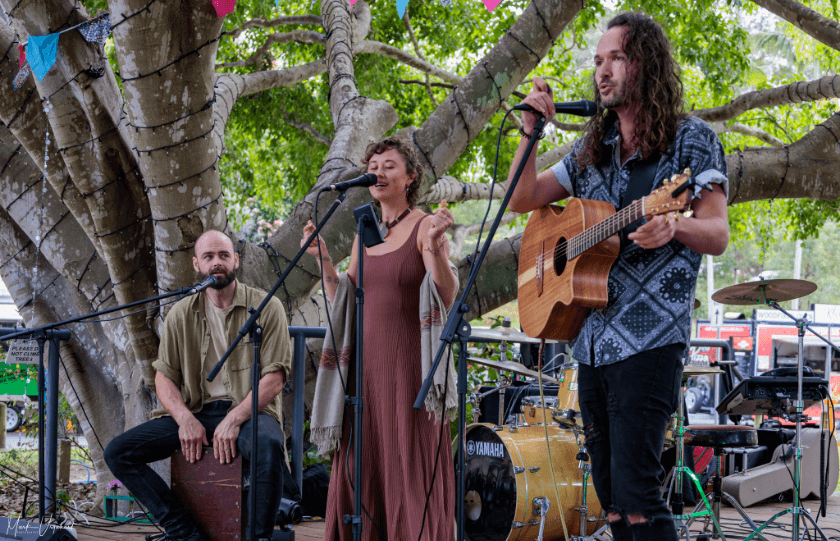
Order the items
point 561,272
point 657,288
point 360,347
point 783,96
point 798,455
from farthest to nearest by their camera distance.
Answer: point 783,96
point 798,455
point 360,347
point 561,272
point 657,288

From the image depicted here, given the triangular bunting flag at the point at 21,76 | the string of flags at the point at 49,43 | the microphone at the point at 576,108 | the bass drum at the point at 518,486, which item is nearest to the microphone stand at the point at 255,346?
the microphone at the point at 576,108

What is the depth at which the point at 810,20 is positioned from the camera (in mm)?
6105

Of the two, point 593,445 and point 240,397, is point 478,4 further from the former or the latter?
point 593,445

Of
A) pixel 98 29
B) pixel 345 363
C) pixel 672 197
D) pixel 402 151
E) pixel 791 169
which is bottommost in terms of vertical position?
pixel 345 363

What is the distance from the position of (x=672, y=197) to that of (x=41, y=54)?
10.9 ft

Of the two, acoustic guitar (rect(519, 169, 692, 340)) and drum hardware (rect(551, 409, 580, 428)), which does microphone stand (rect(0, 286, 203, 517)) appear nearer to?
acoustic guitar (rect(519, 169, 692, 340))

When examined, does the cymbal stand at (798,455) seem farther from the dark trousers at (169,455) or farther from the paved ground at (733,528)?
the dark trousers at (169,455)

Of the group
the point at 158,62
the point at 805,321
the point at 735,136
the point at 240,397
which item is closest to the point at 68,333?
the point at 240,397

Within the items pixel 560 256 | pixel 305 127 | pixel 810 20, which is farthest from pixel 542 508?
pixel 305 127

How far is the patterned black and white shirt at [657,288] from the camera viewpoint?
1868 millimetres

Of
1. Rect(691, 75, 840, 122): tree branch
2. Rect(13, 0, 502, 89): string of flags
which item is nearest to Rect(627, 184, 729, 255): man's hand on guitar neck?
Rect(13, 0, 502, 89): string of flags

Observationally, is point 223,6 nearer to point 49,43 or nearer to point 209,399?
point 49,43

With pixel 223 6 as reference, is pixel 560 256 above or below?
below

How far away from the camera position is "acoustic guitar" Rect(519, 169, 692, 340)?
1833mm
